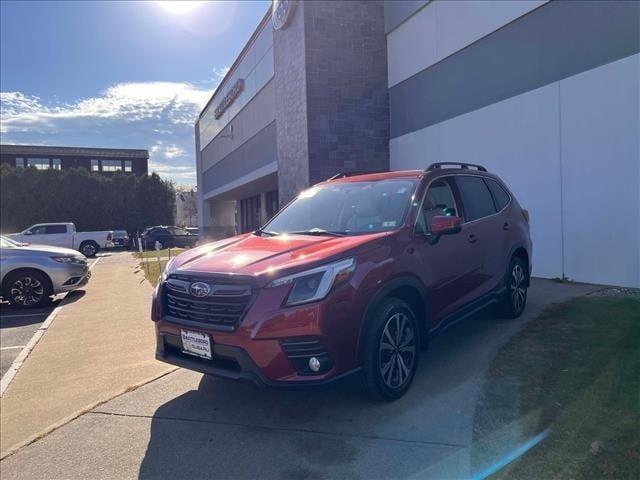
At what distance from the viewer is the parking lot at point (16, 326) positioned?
6.93m

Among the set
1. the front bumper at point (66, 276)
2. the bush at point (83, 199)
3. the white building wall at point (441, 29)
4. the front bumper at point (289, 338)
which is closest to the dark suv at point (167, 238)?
the bush at point (83, 199)

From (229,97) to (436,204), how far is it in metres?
24.5

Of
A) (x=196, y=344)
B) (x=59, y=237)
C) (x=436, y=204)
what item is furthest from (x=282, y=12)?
(x=59, y=237)

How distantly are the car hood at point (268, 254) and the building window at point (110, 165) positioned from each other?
193 feet

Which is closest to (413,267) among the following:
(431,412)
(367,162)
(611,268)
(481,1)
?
(431,412)

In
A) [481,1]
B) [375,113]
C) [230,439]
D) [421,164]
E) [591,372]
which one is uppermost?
[481,1]

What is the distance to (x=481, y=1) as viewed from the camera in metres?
10.5

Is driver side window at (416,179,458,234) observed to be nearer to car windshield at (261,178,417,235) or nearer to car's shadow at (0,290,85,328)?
car windshield at (261,178,417,235)

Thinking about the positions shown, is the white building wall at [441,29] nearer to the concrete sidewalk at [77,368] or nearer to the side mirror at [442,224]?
the side mirror at [442,224]

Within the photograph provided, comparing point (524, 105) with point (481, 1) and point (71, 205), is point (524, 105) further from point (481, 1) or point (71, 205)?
point (71, 205)

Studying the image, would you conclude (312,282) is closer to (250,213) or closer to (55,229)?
(55,229)

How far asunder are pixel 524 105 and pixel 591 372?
22.5ft

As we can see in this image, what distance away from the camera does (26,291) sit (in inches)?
396

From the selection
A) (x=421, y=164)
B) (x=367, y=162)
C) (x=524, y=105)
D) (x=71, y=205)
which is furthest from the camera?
(x=71, y=205)
